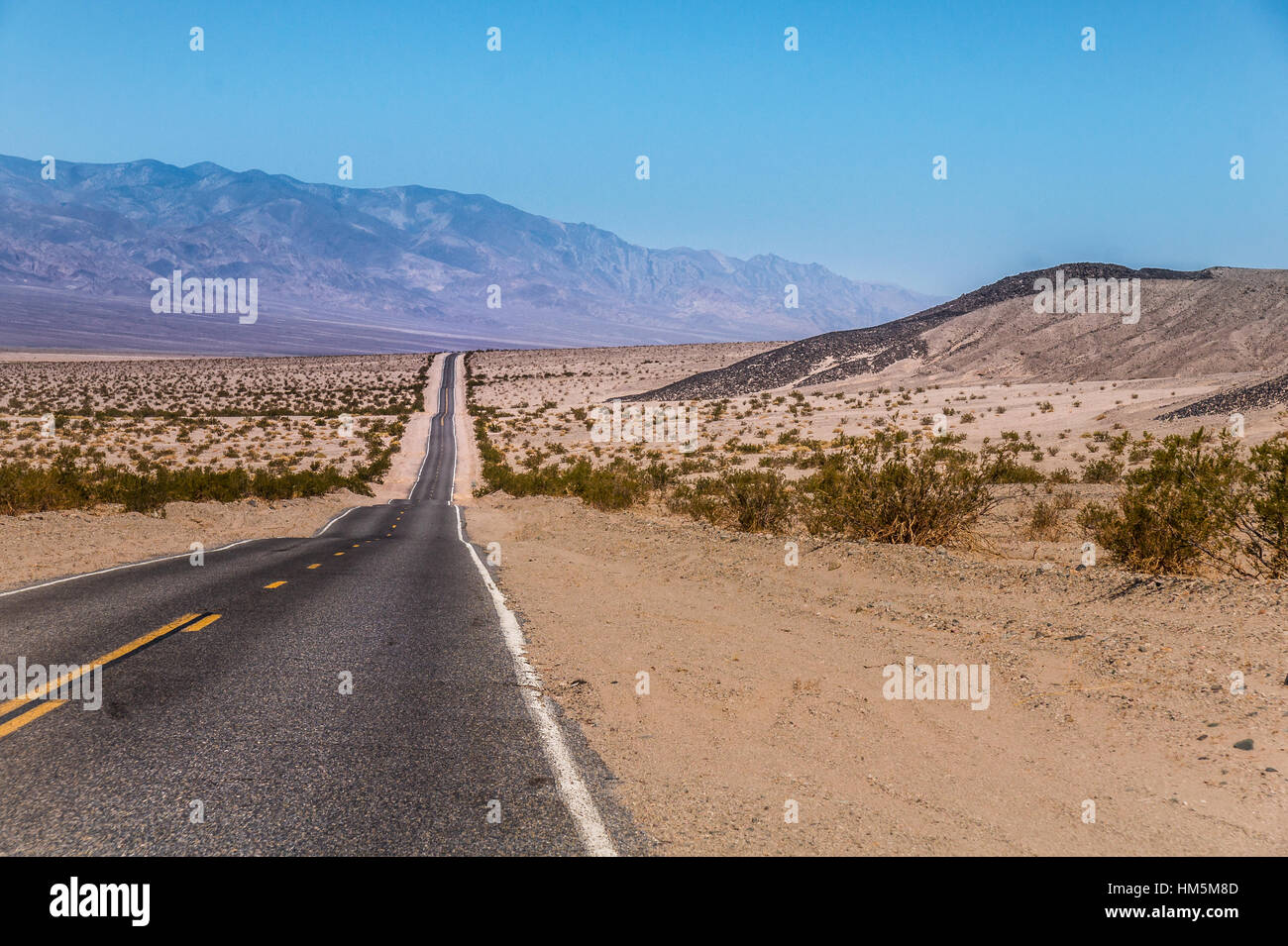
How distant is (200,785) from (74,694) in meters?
2.48

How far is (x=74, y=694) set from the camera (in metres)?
6.31

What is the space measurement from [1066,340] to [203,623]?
282 ft

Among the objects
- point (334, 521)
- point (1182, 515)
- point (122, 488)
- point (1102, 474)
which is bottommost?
point (334, 521)

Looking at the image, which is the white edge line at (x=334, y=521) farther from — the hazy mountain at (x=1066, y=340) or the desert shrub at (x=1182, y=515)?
the hazy mountain at (x=1066, y=340)

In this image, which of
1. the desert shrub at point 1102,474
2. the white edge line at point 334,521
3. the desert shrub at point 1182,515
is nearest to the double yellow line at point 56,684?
the desert shrub at point 1182,515

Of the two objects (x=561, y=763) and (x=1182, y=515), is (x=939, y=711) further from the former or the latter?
(x=1182, y=515)

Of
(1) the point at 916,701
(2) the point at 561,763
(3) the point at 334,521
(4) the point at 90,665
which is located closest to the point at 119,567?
(4) the point at 90,665

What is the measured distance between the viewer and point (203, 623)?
30.1 ft

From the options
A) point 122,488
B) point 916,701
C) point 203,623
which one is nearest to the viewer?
point 916,701

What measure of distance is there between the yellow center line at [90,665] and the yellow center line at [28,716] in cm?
18

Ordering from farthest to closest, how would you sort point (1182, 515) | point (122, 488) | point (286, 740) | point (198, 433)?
1. point (198, 433)
2. point (122, 488)
3. point (1182, 515)
4. point (286, 740)

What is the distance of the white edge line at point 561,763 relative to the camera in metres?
4.19

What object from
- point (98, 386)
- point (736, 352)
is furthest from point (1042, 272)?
point (98, 386)
